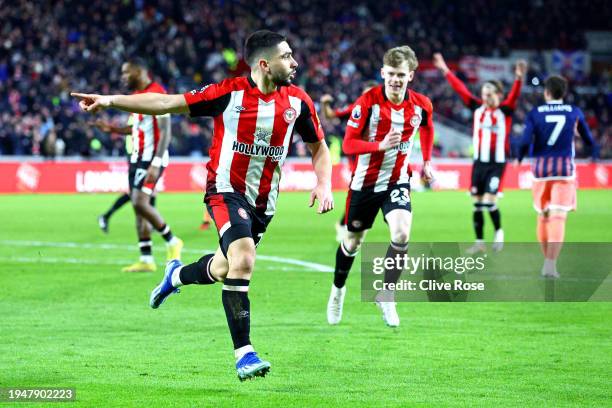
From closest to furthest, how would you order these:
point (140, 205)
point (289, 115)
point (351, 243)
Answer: point (289, 115) → point (351, 243) → point (140, 205)

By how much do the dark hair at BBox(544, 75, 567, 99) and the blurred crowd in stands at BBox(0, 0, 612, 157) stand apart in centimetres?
1967

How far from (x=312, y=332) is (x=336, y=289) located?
2.31 ft

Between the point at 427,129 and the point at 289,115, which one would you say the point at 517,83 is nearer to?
the point at 427,129

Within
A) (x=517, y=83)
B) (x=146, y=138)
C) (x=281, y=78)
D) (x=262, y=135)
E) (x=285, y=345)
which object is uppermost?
(x=281, y=78)

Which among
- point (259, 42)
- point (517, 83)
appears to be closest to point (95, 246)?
point (517, 83)

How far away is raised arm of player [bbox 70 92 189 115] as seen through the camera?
605 cm

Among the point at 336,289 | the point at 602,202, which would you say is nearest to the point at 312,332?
the point at 336,289

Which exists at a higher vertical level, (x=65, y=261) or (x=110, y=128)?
(x=110, y=128)

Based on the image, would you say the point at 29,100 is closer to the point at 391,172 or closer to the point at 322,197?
Answer: the point at 391,172

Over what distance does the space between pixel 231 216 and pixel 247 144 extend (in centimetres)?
51

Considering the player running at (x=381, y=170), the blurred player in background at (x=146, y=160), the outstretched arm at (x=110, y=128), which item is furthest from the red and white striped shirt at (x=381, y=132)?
the outstretched arm at (x=110, y=128)

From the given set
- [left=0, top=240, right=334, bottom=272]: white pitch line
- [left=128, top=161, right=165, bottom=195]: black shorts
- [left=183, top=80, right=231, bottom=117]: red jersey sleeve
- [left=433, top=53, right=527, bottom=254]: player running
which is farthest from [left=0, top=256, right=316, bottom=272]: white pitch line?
[left=183, top=80, right=231, bottom=117]: red jersey sleeve

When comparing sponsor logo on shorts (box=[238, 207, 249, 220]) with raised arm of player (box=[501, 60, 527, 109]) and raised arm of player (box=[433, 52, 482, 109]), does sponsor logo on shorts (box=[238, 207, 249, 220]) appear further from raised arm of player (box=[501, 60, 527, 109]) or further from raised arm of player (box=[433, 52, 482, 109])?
raised arm of player (box=[501, 60, 527, 109])

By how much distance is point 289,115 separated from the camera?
6.86 m
